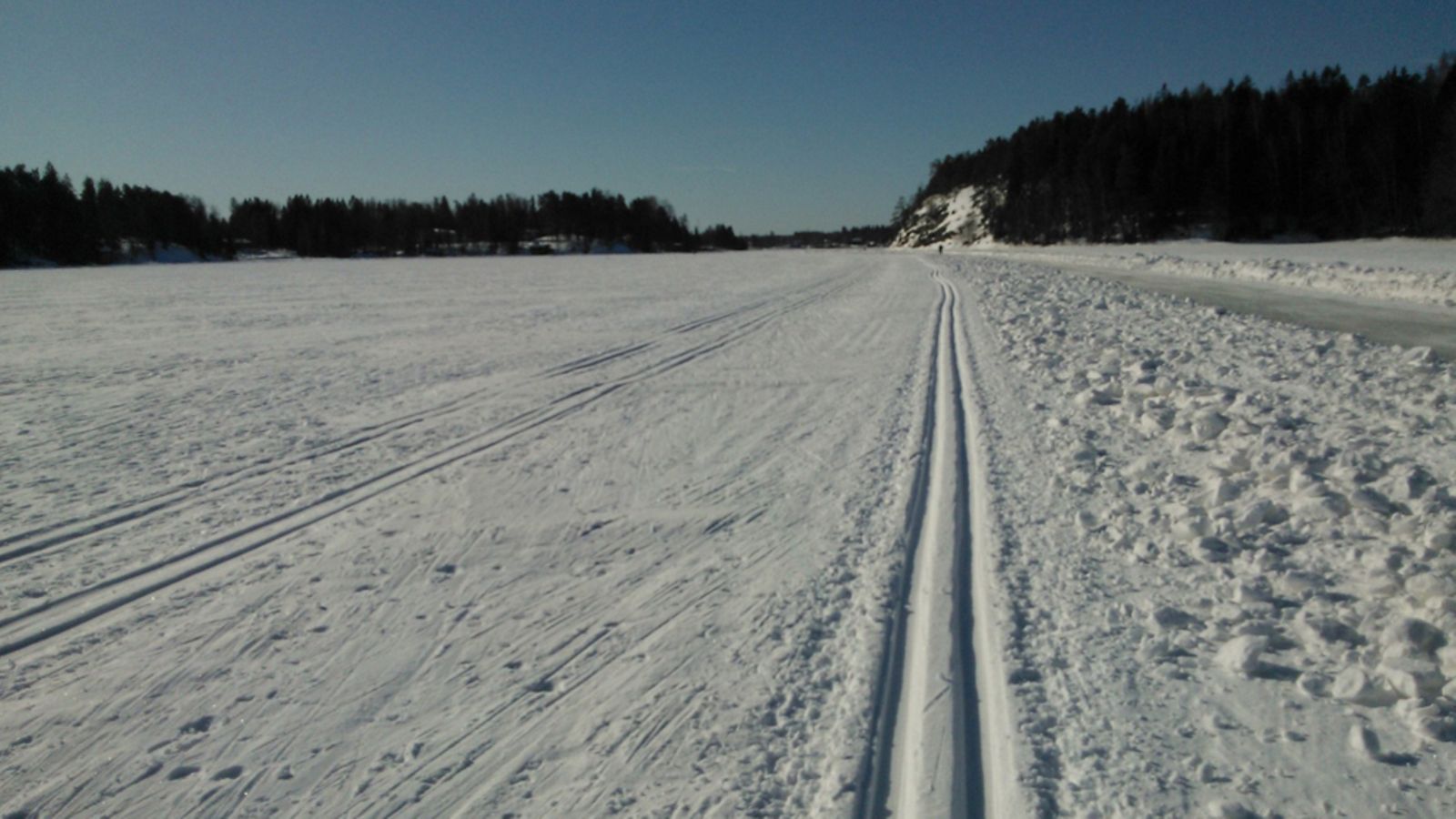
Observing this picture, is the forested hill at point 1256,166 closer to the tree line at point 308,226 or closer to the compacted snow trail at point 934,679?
the compacted snow trail at point 934,679

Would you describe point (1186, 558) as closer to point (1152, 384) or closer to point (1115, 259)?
point (1152, 384)

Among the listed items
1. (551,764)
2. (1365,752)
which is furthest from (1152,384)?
(551,764)

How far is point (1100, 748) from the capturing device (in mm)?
2969

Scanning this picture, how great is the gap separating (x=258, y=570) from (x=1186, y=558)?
584cm

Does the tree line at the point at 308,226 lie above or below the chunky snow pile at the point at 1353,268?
above

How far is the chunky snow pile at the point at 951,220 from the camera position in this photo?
120 metres

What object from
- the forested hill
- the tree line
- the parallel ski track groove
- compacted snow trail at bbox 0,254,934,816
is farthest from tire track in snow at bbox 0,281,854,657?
the tree line

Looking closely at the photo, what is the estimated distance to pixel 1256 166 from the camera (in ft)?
221

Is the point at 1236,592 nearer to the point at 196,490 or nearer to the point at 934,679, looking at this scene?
the point at 934,679

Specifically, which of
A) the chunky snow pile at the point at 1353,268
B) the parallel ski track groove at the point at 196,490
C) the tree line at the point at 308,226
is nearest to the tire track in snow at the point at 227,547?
the parallel ski track groove at the point at 196,490

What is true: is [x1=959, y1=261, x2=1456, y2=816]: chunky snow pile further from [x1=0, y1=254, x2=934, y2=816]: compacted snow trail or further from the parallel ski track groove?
the parallel ski track groove

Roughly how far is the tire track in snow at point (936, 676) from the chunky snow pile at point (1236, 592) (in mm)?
208

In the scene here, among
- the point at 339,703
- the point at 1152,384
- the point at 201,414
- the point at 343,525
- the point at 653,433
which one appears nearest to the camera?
the point at 339,703

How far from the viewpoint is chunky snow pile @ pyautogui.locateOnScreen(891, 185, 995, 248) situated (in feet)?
393
